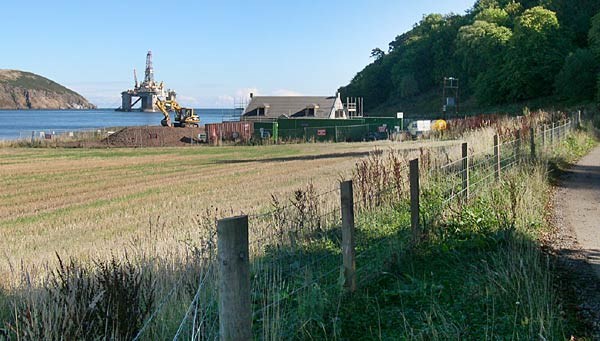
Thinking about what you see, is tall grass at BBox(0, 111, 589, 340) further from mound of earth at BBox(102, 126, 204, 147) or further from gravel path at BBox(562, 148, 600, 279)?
mound of earth at BBox(102, 126, 204, 147)

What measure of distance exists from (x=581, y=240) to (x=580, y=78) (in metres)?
72.5

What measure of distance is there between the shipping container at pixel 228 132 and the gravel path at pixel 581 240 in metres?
40.1

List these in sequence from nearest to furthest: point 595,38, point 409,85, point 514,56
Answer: point 595,38 → point 514,56 → point 409,85

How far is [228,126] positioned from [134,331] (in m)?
52.5

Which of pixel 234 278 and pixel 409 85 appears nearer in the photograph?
pixel 234 278

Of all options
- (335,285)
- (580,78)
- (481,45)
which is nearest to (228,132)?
(580,78)

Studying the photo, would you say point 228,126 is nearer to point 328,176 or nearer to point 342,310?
point 328,176

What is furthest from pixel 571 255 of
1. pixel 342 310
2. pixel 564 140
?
pixel 564 140

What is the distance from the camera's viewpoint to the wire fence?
540 cm

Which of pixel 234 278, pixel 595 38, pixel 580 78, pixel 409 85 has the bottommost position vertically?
pixel 234 278

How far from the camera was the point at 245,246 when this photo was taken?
3.59 meters

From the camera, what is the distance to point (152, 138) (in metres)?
55.8

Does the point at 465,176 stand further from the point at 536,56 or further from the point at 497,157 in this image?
the point at 536,56

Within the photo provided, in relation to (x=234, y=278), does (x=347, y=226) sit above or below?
below
